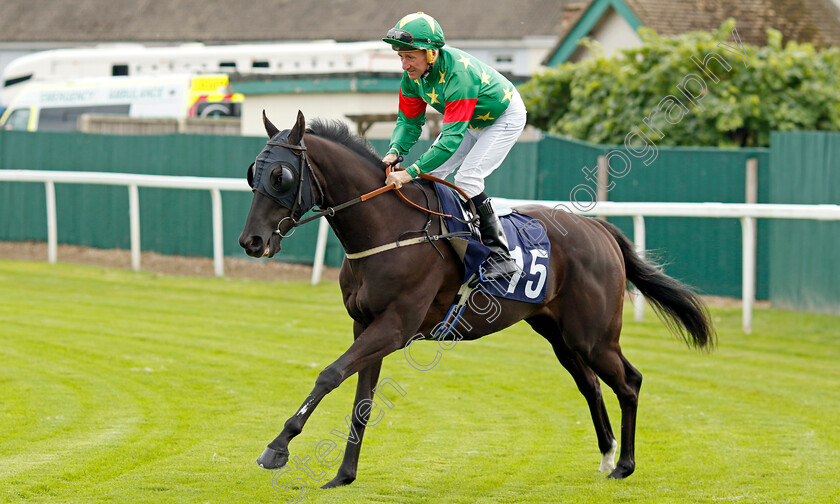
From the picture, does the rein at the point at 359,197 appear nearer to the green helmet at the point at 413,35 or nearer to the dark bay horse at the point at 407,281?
the dark bay horse at the point at 407,281

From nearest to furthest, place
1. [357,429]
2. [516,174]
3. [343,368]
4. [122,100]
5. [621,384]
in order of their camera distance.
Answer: [343,368] < [357,429] < [621,384] < [516,174] < [122,100]

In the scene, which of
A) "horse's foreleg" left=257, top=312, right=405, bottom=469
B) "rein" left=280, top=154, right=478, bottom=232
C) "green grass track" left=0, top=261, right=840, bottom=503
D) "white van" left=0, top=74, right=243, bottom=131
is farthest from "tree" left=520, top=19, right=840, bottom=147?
"white van" left=0, top=74, right=243, bottom=131

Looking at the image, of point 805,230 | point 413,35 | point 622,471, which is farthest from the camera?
point 805,230

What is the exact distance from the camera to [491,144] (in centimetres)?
536

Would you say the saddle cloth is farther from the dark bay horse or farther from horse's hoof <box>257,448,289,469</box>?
horse's hoof <box>257,448,289,469</box>

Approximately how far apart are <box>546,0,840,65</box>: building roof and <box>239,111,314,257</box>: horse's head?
14.2m

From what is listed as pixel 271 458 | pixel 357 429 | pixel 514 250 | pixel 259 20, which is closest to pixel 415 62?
pixel 514 250

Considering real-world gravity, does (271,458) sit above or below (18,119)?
above

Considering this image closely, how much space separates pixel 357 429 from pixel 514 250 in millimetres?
1164

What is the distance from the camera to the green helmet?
4.79 m

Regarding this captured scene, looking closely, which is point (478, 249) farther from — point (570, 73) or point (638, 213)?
point (570, 73)

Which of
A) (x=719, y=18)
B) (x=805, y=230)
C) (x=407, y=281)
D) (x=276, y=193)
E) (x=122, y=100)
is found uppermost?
(x=719, y=18)

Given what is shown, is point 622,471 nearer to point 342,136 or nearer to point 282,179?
point 342,136

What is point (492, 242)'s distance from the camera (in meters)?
5.32
